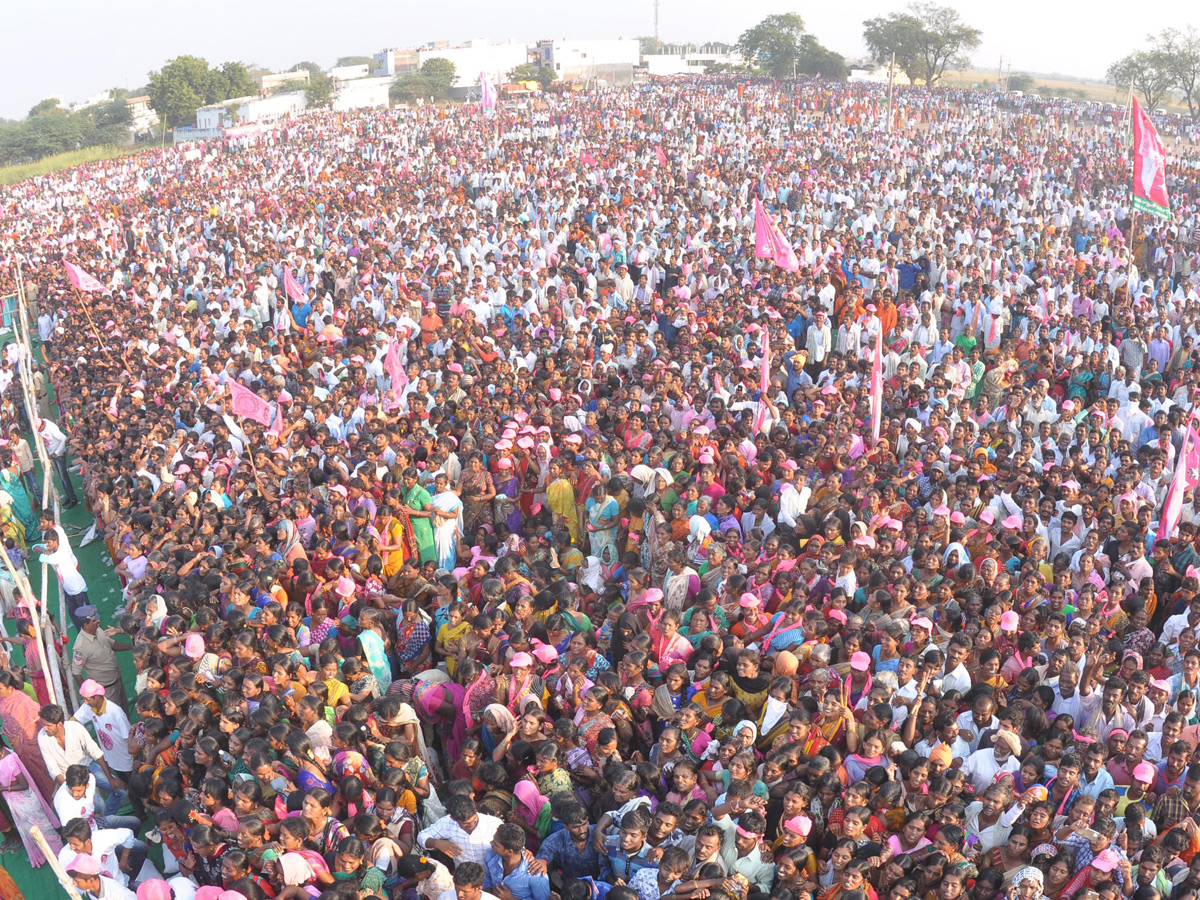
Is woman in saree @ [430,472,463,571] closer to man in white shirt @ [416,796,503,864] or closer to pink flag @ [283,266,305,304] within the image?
man in white shirt @ [416,796,503,864]

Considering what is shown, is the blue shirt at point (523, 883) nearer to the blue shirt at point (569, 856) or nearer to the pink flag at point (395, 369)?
the blue shirt at point (569, 856)

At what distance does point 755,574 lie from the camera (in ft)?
18.2

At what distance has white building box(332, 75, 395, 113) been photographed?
53.4 m

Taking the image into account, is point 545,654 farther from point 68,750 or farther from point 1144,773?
point 1144,773

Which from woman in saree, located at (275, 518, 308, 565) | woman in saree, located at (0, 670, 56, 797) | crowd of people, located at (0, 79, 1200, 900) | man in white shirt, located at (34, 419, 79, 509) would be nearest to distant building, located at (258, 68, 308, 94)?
crowd of people, located at (0, 79, 1200, 900)

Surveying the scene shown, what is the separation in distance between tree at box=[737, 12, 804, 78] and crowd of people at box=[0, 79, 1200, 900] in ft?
142

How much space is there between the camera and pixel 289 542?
6250 mm

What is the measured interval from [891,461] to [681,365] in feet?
8.70

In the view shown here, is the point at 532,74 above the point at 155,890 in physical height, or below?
above

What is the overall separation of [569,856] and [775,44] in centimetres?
5699

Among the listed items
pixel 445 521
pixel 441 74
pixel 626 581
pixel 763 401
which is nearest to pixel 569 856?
pixel 626 581

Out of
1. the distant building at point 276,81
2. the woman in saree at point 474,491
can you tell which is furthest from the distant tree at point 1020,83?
the woman in saree at point 474,491

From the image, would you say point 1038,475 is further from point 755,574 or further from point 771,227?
point 771,227

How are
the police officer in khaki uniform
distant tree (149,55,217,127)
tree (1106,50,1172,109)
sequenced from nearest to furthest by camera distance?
the police officer in khaki uniform → tree (1106,50,1172,109) → distant tree (149,55,217,127)
